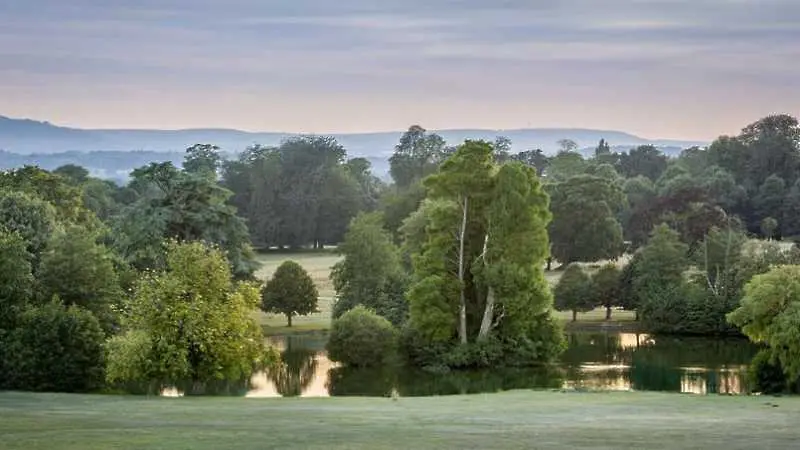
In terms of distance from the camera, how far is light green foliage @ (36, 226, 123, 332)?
46.0 m

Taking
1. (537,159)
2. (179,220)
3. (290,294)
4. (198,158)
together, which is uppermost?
(537,159)

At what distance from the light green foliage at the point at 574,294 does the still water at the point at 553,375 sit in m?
10.5

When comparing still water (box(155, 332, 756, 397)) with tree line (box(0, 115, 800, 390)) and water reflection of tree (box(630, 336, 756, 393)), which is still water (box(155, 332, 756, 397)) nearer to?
water reflection of tree (box(630, 336, 756, 393))

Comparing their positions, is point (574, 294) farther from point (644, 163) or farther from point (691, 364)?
point (644, 163)

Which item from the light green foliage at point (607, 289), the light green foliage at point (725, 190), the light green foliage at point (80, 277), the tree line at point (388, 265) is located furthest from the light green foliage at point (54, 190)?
the light green foliage at point (725, 190)

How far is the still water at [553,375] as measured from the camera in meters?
46.0

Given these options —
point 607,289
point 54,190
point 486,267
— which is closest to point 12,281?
point 486,267

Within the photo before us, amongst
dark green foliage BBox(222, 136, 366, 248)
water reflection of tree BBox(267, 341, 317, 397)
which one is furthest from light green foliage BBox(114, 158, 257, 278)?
dark green foliage BBox(222, 136, 366, 248)

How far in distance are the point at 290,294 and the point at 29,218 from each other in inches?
822

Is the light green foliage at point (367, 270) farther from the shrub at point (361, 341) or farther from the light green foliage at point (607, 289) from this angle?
the light green foliage at point (607, 289)

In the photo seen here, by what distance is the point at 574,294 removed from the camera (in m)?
74.8

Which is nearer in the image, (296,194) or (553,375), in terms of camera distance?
(553,375)

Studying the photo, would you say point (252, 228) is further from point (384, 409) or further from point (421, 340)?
point (384, 409)

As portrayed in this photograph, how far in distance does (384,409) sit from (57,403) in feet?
27.6
